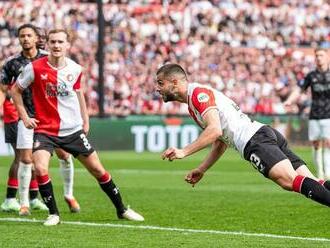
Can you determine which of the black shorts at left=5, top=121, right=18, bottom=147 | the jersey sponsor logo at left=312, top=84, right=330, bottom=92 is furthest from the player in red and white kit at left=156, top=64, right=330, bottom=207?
the jersey sponsor logo at left=312, top=84, right=330, bottom=92

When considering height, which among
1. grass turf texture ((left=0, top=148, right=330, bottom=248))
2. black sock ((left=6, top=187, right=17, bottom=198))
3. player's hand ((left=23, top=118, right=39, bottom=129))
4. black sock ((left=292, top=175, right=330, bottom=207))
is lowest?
grass turf texture ((left=0, top=148, right=330, bottom=248))

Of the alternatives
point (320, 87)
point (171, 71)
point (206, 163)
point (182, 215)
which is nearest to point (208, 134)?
point (171, 71)

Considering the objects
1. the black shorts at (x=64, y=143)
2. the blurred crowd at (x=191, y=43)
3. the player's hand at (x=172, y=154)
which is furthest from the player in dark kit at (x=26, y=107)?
the blurred crowd at (x=191, y=43)

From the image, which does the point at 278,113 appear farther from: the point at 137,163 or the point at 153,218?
the point at 153,218

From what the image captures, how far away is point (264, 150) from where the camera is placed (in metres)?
9.28

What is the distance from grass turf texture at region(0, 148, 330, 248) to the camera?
9.70m

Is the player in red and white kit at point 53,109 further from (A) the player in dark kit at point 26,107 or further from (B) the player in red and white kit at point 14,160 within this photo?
(B) the player in red and white kit at point 14,160

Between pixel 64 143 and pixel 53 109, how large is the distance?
392 millimetres

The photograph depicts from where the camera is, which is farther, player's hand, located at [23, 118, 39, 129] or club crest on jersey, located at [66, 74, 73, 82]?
club crest on jersey, located at [66, 74, 73, 82]

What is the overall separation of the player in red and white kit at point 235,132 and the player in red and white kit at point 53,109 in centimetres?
233

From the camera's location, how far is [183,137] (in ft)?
95.3

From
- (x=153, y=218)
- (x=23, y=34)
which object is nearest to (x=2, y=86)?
(x=23, y=34)

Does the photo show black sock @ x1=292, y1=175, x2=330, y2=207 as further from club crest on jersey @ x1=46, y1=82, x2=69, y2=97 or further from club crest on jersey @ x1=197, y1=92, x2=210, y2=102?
club crest on jersey @ x1=46, y1=82, x2=69, y2=97

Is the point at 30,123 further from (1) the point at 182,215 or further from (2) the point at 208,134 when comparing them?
(2) the point at 208,134
